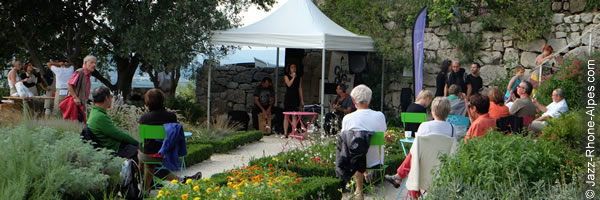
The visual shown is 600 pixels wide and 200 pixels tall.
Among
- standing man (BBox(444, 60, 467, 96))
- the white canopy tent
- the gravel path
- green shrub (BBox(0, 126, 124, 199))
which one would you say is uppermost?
the white canopy tent

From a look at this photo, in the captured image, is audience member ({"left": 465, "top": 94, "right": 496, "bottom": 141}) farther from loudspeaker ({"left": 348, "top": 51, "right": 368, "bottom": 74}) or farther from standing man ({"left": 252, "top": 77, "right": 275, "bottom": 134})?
loudspeaker ({"left": 348, "top": 51, "right": 368, "bottom": 74})

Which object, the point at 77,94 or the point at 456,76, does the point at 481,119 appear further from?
the point at 456,76

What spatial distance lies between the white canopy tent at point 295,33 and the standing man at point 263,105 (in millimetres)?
1137

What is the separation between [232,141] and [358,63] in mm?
4505

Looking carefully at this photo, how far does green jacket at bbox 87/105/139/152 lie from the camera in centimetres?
574

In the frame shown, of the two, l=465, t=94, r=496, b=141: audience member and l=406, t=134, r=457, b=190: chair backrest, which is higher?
l=465, t=94, r=496, b=141: audience member

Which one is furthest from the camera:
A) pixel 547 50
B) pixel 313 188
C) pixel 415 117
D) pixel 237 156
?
pixel 547 50

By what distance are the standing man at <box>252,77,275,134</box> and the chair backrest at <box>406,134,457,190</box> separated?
24.4ft

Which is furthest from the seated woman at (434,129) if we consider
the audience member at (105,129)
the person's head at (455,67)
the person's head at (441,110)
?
the person's head at (455,67)

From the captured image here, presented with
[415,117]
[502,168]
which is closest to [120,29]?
[415,117]

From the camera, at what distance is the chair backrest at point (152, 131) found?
571 centimetres

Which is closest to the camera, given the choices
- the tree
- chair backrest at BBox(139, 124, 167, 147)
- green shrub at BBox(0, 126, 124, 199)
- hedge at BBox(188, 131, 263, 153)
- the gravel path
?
green shrub at BBox(0, 126, 124, 199)

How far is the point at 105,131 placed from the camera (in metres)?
5.75

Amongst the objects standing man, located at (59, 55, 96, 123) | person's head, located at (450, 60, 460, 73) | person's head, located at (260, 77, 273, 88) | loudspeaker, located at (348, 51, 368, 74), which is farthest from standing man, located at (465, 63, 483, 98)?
standing man, located at (59, 55, 96, 123)
